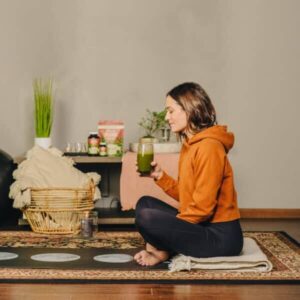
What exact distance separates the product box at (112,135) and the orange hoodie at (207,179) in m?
1.34

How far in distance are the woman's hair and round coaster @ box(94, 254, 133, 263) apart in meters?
0.71

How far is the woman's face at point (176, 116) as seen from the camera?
2.96 meters

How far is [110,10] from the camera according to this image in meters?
4.81

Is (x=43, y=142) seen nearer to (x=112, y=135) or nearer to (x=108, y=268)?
(x=112, y=135)

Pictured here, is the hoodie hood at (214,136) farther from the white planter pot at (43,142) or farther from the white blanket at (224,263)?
the white planter pot at (43,142)

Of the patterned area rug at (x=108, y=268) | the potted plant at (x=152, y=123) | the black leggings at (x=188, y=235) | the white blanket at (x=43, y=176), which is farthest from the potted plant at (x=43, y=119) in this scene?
the black leggings at (x=188, y=235)

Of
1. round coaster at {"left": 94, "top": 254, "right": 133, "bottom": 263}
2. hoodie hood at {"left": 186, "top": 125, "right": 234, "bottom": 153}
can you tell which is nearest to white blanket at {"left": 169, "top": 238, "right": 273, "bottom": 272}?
round coaster at {"left": 94, "top": 254, "right": 133, "bottom": 263}

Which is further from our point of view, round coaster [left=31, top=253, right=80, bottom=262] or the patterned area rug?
round coaster [left=31, top=253, right=80, bottom=262]

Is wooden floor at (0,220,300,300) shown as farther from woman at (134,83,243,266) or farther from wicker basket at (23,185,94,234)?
wicker basket at (23,185,94,234)

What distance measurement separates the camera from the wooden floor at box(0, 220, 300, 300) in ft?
8.33

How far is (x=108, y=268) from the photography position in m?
2.97

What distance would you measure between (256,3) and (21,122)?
1.93 metres

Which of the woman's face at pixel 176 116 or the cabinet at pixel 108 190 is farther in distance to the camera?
the cabinet at pixel 108 190

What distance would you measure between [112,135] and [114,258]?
1357 mm
